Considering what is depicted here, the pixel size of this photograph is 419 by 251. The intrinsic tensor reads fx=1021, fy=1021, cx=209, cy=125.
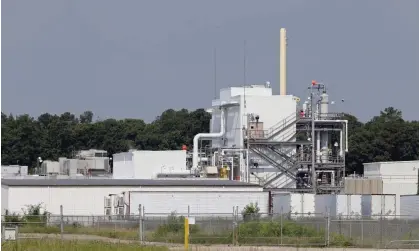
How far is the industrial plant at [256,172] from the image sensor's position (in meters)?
70.2

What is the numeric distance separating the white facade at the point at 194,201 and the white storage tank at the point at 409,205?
9.39 m

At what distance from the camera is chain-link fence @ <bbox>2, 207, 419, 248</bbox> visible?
166ft

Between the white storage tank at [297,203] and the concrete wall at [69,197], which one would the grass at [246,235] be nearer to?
the concrete wall at [69,197]

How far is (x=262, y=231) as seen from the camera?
52.5m

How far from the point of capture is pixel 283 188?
84.1 metres

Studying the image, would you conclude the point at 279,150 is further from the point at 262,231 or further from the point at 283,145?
the point at 262,231

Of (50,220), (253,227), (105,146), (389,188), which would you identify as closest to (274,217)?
(253,227)

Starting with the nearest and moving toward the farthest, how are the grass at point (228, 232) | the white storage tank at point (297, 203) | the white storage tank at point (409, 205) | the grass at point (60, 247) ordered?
the grass at point (60, 247) < the grass at point (228, 232) < the white storage tank at point (409, 205) < the white storage tank at point (297, 203)

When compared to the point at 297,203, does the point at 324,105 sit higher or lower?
higher

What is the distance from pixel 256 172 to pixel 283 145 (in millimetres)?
3221

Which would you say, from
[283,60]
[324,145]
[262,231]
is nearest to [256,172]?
[324,145]

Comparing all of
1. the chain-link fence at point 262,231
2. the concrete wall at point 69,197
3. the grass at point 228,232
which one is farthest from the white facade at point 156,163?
the grass at point 228,232

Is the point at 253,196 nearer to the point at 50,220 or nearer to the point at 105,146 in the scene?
the point at 50,220

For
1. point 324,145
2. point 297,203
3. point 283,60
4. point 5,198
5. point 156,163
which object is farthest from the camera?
point 283,60
